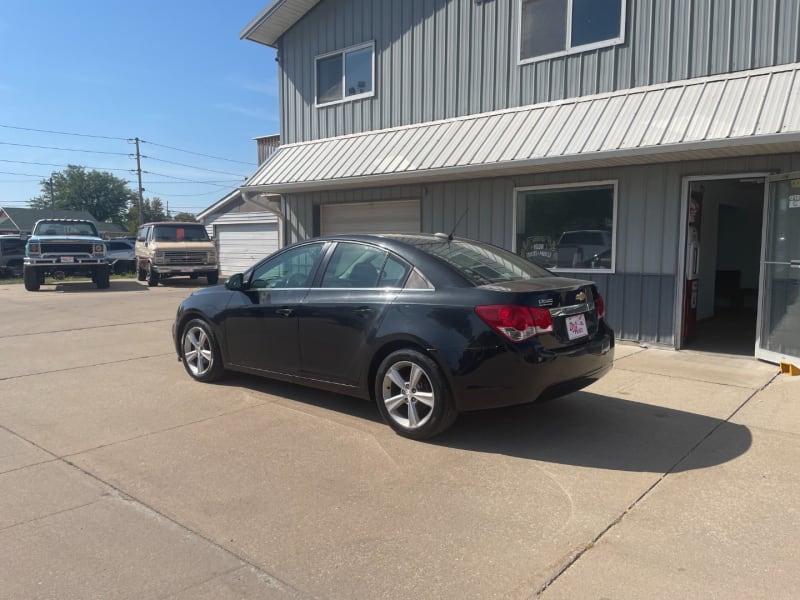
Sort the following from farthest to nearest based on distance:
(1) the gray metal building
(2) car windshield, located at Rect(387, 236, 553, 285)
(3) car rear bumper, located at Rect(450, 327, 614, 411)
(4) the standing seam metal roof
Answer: (1) the gray metal building → (4) the standing seam metal roof → (2) car windshield, located at Rect(387, 236, 553, 285) → (3) car rear bumper, located at Rect(450, 327, 614, 411)

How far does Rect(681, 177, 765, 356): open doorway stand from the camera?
846 cm

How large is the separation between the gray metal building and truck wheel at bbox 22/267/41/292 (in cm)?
924

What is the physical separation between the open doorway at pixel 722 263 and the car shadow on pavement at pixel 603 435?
3.60m

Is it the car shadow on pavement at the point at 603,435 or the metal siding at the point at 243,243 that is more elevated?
the metal siding at the point at 243,243

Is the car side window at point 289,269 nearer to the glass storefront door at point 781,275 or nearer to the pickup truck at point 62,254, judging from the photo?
the glass storefront door at point 781,275

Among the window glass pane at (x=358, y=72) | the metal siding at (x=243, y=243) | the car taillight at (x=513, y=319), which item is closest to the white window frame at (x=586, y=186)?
the window glass pane at (x=358, y=72)

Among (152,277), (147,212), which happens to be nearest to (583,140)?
(152,277)

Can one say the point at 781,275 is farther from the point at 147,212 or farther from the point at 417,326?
the point at 147,212

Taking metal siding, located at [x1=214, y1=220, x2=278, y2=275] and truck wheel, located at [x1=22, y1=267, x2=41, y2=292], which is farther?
metal siding, located at [x1=214, y1=220, x2=278, y2=275]

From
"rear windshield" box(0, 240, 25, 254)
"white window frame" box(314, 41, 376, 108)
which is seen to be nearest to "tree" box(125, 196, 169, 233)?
"rear windshield" box(0, 240, 25, 254)

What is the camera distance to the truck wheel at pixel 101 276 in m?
18.4

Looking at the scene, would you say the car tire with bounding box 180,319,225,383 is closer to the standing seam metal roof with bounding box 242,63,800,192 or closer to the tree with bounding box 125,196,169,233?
the standing seam metal roof with bounding box 242,63,800,192

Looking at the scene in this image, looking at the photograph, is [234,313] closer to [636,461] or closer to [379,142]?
[636,461]

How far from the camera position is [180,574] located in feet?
9.31
